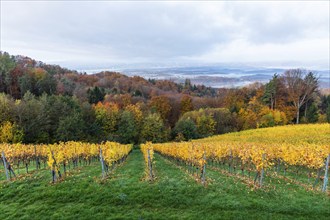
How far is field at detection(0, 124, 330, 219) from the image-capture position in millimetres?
10836

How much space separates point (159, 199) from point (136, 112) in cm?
5287

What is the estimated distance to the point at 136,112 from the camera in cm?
6462

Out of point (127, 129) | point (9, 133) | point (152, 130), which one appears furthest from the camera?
point (152, 130)

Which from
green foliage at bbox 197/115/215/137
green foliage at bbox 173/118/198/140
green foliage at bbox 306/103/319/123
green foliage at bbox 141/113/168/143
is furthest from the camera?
green foliage at bbox 197/115/215/137

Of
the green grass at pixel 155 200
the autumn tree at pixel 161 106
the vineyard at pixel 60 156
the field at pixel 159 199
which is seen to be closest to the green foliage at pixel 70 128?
the vineyard at pixel 60 156

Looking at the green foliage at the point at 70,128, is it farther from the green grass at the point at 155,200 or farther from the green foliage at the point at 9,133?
the green grass at the point at 155,200

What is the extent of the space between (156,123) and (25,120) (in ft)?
91.9

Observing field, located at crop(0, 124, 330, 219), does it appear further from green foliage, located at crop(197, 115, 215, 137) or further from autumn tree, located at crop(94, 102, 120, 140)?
green foliage, located at crop(197, 115, 215, 137)

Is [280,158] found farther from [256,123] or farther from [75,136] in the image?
[256,123]

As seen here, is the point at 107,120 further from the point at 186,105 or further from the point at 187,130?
the point at 186,105

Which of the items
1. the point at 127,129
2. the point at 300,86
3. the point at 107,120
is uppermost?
the point at 300,86

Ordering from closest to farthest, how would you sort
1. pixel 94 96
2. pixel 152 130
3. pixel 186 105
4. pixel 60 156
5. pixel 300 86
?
pixel 60 156 → pixel 152 130 → pixel 300 86 → pixel 94 96 → pixel 186 105

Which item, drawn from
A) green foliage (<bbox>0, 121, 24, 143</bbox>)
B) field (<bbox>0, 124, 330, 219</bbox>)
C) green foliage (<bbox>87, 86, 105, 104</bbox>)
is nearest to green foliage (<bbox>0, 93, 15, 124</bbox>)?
green foliage (<bbox>0, 121, 24, 143</bbox>)

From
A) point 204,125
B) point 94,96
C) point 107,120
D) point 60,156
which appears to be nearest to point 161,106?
point 204,125
